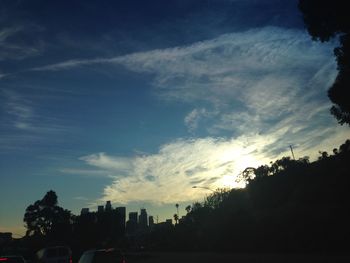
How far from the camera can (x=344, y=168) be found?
64.6 m

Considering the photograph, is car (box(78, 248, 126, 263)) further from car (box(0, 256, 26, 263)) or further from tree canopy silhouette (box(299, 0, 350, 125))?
tree canopy silhouette (box(299, 0, 350, 125))

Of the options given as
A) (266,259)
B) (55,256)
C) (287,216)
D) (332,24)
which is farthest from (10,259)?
(287,216)

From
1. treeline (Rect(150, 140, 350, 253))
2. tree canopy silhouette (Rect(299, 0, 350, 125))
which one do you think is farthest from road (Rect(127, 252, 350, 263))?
tree canopy silhouette (Rect(299, 0, 350, 125))

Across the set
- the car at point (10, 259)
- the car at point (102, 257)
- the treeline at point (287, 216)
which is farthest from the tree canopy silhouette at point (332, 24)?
the car at point (10, 259)

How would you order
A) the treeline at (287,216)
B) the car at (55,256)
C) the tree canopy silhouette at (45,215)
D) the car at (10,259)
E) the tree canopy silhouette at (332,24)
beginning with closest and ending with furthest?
the car at (10,259)
the tree canopy silhouette at (332,24)
the car at (55,256)
the treeline at (287,216)
the tree canopy silhouette at (45,215)

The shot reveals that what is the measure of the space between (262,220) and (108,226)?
196 ft

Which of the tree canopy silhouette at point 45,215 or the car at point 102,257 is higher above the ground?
the tree canopy silhouette at point 45,215

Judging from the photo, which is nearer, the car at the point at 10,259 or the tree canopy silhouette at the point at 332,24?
the car at the point at 10,259

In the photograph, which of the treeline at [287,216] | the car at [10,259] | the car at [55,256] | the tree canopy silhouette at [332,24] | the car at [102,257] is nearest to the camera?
the car at [102,257]

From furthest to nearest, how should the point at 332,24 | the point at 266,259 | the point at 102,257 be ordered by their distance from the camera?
1. the point at 266,259
2. the point at 332,24
3. the point at 102,257

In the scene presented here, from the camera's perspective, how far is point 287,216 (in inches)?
1933

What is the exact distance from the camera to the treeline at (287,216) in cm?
3947

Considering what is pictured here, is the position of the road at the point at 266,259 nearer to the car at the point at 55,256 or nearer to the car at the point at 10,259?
the car at the point at 55,256

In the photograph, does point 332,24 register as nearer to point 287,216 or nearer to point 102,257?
point 102,257
